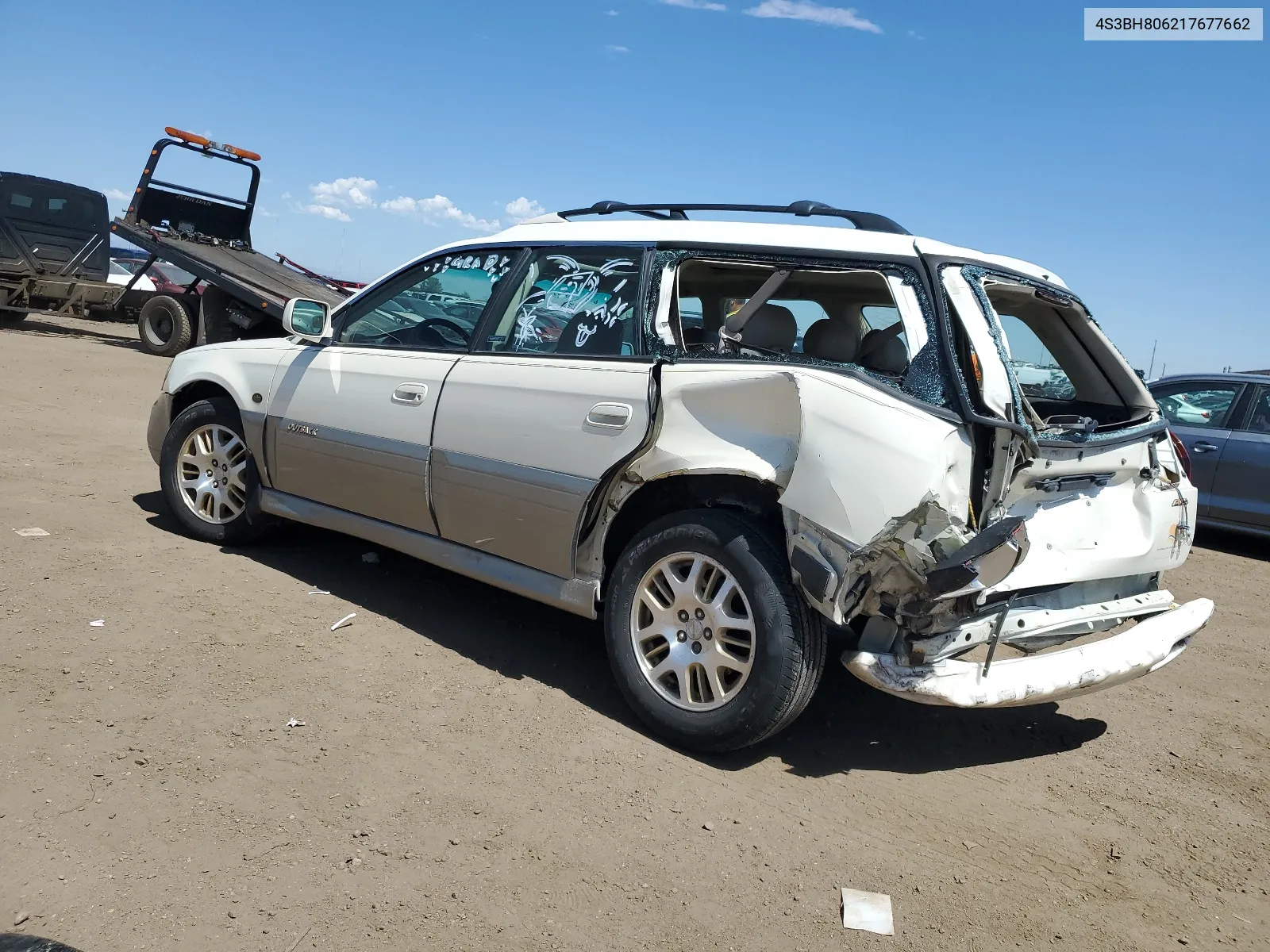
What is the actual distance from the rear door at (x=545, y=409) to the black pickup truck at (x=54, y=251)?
43.6 feet

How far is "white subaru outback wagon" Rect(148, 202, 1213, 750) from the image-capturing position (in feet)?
10.4

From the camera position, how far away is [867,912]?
2.80m

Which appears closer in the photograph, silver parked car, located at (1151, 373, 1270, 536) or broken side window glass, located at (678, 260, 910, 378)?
broken side window glass, located at (678, 260, 910, 378)

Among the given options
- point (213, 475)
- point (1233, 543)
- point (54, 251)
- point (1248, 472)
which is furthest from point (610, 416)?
point (54, 251)

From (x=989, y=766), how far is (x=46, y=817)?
3.15 metres

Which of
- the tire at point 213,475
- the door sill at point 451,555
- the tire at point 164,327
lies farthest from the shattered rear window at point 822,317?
the tire at point 164,327

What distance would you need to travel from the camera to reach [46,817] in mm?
2799

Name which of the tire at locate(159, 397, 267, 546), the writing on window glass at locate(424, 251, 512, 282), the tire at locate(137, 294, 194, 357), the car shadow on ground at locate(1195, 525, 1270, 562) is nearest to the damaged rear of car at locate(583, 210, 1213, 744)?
the writing on window glass at locate(424, 251, 512, 282)

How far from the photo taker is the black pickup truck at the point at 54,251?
15.1 metres

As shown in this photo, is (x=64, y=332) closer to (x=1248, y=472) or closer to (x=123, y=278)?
(x=123, y=278)

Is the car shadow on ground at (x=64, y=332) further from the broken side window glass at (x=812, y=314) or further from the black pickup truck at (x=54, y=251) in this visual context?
the broken side window glass at (x=812, y=314)

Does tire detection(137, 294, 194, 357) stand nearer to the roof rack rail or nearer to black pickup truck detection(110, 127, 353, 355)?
black pickup truck detection(110, 127, 353, 355)

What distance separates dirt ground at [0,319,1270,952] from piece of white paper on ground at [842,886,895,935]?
1.3 inches

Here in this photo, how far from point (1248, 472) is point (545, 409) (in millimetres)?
6615
